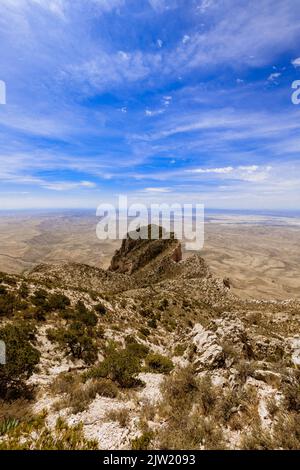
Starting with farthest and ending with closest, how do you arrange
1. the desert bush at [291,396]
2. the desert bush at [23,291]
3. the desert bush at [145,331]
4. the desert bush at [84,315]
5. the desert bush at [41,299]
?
the desert bush at [145,331] < the desert bush at [23,291] < the desert bush at [84,315] < the desert bush at [41,299] < the desert bush at [291,396]

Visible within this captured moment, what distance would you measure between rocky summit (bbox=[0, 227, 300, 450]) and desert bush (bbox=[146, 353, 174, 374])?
0.06 meters

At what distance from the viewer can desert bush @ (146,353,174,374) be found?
13312 millimetres

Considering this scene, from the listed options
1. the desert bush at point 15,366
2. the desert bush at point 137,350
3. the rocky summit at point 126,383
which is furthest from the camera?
the desert bush at point 137,350

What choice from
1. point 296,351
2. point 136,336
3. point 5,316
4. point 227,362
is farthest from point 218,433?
point 5,316

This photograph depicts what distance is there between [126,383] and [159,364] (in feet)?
11.9

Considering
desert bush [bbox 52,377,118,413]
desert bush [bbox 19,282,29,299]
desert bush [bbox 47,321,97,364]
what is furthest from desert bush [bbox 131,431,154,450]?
desert bush [bbox 19,282,29,299]

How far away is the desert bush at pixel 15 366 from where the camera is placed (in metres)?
9.71

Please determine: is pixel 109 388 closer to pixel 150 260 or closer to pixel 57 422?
pixel 57 422

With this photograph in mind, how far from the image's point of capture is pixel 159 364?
45.6 feet

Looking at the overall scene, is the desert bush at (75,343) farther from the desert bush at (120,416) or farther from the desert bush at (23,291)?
the desert bush at (120,416)

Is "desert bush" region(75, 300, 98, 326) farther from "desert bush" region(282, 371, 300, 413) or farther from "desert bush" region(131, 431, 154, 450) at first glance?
"desert bush" region(282, 371, 300, 413)

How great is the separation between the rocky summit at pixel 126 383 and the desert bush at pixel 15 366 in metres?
0.04

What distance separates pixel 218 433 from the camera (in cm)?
704

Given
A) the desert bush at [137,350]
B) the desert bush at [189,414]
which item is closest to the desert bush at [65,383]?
the desert bush at [189,414]
